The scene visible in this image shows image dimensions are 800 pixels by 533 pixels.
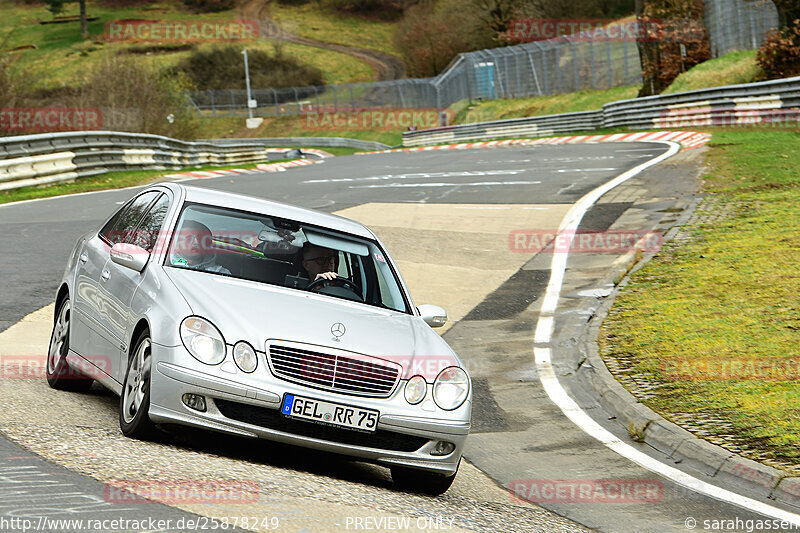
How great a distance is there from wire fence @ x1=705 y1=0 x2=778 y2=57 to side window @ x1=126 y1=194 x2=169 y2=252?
3670cm

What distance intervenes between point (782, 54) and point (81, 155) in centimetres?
2318

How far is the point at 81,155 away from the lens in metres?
25.7

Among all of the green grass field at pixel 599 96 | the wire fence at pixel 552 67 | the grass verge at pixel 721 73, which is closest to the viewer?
the grass verge at pixel 721 73

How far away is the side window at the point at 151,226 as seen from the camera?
7.38 m

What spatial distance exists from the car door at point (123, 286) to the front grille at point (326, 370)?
44.7 inches

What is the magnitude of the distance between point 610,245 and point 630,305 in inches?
162

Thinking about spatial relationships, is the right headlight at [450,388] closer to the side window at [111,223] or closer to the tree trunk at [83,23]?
the side window at [111,223]

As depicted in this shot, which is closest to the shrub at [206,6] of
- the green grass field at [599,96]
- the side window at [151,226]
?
the green grass field at [599,96]

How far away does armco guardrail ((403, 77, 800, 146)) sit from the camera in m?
30.7

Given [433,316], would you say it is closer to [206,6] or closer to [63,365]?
[63,365]

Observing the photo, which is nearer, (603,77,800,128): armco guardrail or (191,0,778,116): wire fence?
(603,77,800,128): armco guardrail

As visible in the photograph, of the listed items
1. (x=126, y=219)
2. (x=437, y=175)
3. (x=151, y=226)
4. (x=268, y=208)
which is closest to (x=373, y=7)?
(x=437, y=175)

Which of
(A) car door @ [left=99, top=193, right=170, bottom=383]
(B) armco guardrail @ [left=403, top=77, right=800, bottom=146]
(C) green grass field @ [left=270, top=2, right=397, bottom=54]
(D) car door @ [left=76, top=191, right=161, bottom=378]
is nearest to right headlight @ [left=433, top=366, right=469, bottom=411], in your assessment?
(A) car door @ [left=99, top=193, right=170, bottom=383]

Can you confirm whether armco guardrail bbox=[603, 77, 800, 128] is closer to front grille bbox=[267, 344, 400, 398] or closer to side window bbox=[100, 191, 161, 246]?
side window bbox=[100, 191, 161, 246]
